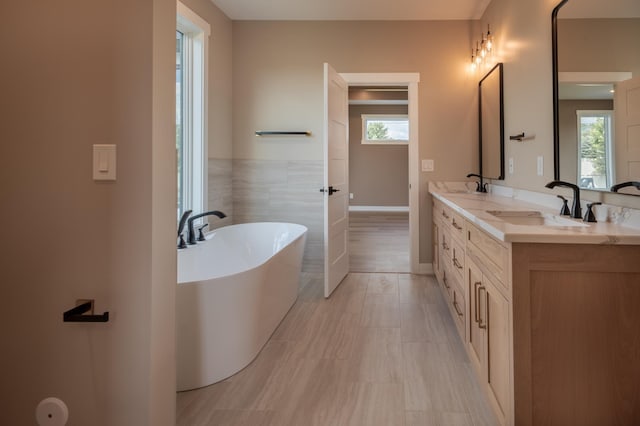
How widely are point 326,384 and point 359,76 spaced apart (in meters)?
3.16

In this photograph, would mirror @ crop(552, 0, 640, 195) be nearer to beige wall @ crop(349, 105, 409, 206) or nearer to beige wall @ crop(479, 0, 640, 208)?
beige wall @ crop(479, 0, 640, 208)

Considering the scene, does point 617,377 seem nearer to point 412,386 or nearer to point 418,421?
point 418,421

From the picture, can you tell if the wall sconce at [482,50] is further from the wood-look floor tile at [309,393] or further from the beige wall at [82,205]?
the beige wall at [82,205]

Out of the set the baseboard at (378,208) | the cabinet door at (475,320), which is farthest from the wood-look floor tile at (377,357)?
the baseboard at (378,208)

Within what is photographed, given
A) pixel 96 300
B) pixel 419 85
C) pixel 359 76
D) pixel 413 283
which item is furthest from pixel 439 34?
pixel 96 300

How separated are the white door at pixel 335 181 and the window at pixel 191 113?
1.16 m

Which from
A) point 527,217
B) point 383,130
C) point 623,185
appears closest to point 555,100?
point 527,217

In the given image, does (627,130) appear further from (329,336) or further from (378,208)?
(378,208)

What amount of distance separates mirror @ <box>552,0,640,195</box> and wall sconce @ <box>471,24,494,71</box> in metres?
1.35

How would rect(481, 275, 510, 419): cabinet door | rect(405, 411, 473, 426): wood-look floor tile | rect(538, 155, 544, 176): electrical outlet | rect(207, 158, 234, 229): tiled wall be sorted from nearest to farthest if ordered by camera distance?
rect(481, 275, 510, 419): cabinet door → rect(405, 411, 473, 426): wood-look floor tile → rect(538, 155, 544, 176): electrical outlet → rect(207, 158, 234, 229): tiled wall

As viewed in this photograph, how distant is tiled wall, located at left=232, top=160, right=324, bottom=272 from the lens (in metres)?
4.08

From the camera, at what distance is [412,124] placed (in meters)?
3.99

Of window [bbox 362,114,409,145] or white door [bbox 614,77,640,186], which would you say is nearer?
white door [bbox 614,77,640,186]

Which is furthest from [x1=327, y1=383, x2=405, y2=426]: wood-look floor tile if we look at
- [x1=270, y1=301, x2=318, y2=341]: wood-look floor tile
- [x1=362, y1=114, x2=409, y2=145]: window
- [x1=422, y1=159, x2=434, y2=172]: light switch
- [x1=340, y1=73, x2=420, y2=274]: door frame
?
[x1=362, y1=114, x2=409, y2=145]: window
